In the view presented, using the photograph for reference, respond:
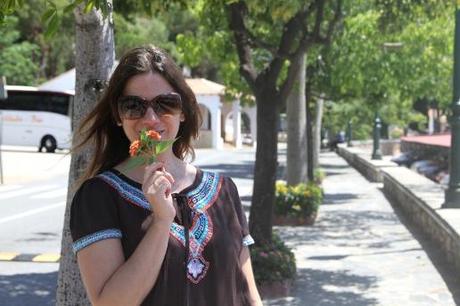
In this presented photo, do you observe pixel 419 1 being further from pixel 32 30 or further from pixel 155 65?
pixel 32 30

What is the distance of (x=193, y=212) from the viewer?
6.84 feet

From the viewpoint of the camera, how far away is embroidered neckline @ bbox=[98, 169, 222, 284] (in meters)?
2.01

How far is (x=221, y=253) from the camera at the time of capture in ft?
6.87

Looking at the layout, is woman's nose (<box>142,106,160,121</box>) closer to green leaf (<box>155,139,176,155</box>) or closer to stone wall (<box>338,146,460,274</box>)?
green leaf (<box>155,139,176,155</box>)

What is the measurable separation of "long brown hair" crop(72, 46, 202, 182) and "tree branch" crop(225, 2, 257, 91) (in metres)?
5.56

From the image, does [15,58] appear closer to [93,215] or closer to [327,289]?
[327,289]

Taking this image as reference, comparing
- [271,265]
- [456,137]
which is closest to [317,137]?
[456,137]

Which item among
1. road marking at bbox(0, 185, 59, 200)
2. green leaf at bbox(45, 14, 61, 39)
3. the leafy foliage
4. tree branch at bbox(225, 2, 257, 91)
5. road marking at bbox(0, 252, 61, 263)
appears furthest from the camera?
the leafy foliage

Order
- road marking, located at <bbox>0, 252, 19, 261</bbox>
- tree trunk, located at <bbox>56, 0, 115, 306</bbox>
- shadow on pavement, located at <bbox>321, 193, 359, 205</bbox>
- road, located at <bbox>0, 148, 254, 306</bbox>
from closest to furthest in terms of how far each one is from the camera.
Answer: tree trunk, located at <bbox>56, 0, 115, 306</bbox>, road, located at <bbox>0, 148, 254, 306</bbox>, road marking, located at <bbox>0, 252, 19, 261</bbox>, shadow on pavement, located at <bbox>321, 193, 359, 205</bbox>

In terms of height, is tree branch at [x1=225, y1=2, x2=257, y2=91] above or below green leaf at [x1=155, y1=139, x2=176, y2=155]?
above

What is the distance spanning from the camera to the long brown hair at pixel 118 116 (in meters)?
2.12

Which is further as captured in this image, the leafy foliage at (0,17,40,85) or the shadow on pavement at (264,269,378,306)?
the leafy foliage at (0,17,40,85)

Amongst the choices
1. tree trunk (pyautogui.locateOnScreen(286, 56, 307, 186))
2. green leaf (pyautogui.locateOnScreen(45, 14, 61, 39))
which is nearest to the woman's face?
green leaf (pyautogui.locateOnScreen(45, 14, 61, 39))

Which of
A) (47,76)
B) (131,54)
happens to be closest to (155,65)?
(131,54)
